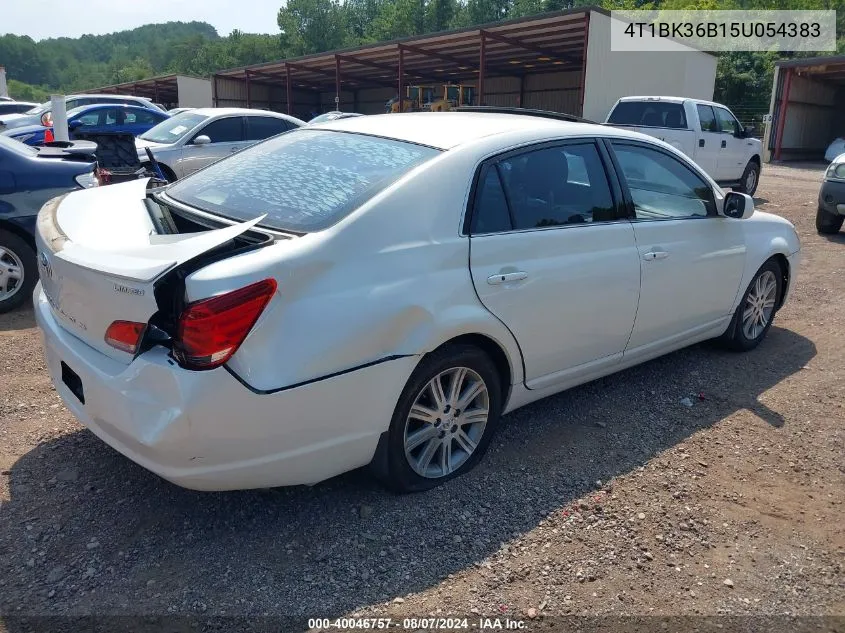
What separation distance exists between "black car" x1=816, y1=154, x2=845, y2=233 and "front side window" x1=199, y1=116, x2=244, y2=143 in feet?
28.8

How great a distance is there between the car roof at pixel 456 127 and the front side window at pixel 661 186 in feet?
Answer: 0.55

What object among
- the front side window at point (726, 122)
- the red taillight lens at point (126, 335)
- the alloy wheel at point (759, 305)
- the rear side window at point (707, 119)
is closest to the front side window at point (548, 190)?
the red taillight lens at point (126, 335)

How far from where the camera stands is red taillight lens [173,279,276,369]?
239 cm

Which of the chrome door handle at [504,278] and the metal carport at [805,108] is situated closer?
the chrome door handle at [504,278]

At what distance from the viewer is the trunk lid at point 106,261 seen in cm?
246

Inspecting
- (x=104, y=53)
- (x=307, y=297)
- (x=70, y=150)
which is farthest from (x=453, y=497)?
(x=104, y=53)

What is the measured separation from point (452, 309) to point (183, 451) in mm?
1207

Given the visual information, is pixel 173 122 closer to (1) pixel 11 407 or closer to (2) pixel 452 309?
(1) pixel 11 407

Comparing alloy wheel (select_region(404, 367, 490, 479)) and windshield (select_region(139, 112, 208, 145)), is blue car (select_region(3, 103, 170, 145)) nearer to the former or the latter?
windshield (select_region(139, 112, 208, 145))

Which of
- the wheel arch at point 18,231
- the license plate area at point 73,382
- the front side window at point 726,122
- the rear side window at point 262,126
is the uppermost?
the front side window at point 726,122

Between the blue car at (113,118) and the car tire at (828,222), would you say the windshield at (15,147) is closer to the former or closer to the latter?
the blue car at (113,118)

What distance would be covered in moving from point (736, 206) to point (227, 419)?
141 inches

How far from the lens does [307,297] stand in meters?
2.53

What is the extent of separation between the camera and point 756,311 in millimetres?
5094
